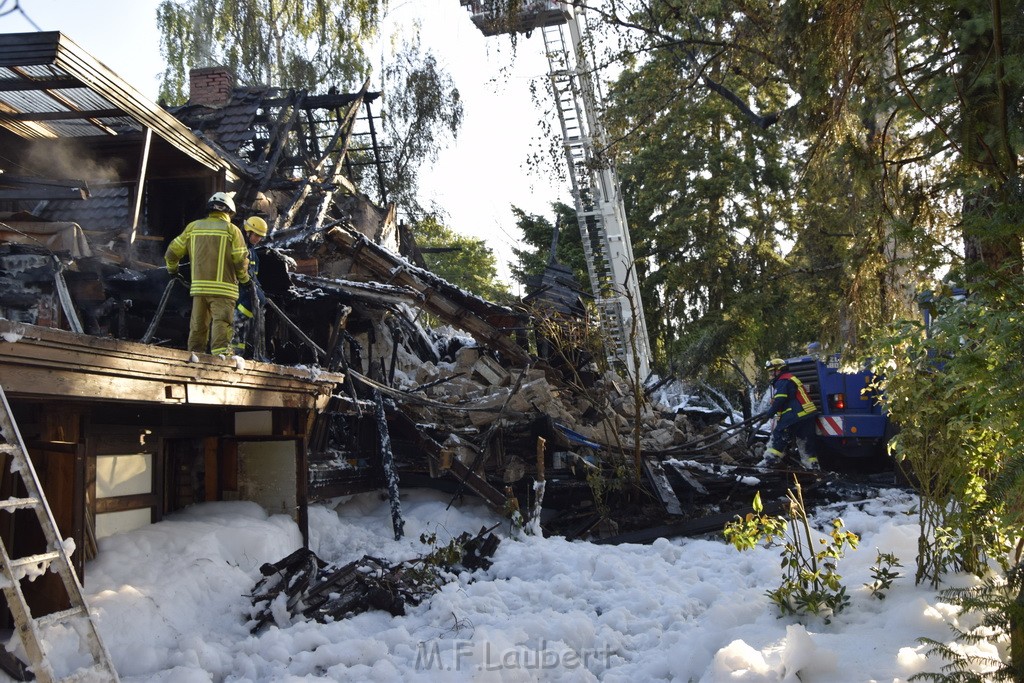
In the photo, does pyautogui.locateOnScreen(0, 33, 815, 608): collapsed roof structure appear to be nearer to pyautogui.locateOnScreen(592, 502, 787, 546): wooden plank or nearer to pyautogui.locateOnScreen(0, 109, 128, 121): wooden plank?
pyautogui.locateOnScreen(0, 109, 128, 121): wooden plank

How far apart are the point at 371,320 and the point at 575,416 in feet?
10.9

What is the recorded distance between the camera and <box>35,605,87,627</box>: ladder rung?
401 cm

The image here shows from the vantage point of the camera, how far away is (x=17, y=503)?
13.7 ft

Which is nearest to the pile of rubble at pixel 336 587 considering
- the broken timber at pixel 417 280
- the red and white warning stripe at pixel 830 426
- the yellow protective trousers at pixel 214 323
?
the yellow protective trousers at pixel 214 323

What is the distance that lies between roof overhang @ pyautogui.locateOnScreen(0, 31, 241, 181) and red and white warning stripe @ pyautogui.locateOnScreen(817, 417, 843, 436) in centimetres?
939

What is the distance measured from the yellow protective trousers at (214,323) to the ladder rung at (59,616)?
3652 mm

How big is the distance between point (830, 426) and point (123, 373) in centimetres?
1015

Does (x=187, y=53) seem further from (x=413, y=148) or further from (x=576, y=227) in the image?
(x=576, y=227)

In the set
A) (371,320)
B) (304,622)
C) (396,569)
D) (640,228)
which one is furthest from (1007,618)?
(640,228)

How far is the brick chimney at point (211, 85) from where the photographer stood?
17.8 metres

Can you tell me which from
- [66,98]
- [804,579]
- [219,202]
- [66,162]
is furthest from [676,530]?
[66,162]

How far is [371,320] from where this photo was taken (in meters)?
12.9

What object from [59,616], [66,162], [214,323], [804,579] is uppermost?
[66,162]

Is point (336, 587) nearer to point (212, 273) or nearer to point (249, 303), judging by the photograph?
point (212, 273)
